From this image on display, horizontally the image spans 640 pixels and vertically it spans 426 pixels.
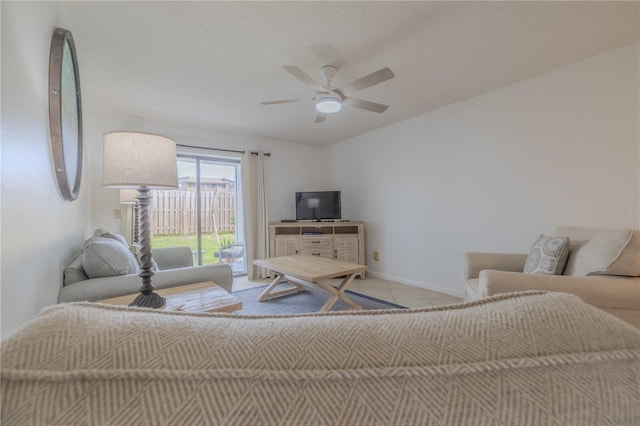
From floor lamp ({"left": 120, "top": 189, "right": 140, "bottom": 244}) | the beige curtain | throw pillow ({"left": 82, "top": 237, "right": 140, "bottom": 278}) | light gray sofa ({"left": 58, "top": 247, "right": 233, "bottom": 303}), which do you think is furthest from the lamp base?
the beige curtain

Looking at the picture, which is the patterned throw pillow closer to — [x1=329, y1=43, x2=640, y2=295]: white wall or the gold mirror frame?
[x1=329, y1=43, x2=640, y2=295]: white wall

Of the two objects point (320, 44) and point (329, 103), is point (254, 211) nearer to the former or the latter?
point (329, 103)

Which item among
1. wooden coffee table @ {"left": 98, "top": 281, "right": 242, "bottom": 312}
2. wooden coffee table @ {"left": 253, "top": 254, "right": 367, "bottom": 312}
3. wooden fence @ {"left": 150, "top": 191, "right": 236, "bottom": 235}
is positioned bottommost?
wooden coffee table @ {"left": 253, "top": 254, "right": 367, "bottom": 312}

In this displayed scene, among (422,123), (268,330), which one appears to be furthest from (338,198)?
(268,330)

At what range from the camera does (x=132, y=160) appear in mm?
1086

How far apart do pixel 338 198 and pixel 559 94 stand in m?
2.79

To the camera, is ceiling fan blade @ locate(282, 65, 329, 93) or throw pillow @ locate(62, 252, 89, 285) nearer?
throw pillow @ locate(62, 252, 89, 285)

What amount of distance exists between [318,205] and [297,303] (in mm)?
1817

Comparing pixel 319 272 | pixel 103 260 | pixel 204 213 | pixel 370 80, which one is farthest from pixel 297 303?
pixel 370 80

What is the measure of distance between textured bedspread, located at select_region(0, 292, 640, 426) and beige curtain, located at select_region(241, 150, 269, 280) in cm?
376

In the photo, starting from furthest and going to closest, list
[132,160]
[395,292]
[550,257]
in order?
1. [395,292]
2. [550,257]
3. [132,160]

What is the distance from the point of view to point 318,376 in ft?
0.94

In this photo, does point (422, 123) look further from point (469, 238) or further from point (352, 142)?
point (469, 238)

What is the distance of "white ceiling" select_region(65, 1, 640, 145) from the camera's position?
1567mm
